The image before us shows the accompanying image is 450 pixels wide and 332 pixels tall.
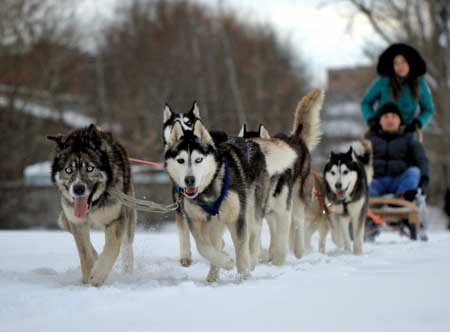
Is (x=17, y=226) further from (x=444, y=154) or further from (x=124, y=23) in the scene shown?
(x=124, y=23)

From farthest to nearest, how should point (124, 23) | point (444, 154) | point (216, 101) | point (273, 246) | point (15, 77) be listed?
point (124, 23) → point (216, 101) → point (15, 77) → point (444, 154) → point (273, 246)

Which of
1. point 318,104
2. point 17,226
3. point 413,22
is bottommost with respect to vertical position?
point 17,226

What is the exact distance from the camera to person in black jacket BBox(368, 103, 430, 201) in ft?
25.7

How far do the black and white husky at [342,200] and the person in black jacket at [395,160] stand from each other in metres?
0.67

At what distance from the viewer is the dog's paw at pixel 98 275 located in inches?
168

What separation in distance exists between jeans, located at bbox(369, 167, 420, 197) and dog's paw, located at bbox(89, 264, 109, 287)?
4.49 metres

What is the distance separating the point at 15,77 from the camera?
72.0ft

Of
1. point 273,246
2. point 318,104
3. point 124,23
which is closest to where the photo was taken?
point 273,246

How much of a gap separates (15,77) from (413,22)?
40.3 ft

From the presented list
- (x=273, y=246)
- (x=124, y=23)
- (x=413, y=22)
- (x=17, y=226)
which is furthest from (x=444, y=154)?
(x=124, y=23)

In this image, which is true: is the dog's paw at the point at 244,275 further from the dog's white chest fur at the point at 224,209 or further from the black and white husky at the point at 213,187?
the dog's white chest fur at the point at 224,209

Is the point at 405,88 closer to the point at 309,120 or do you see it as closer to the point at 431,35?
the point at 309,120

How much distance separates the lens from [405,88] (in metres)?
8.23

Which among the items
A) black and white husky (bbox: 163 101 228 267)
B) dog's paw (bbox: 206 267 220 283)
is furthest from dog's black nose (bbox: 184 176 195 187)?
black and white husky (bbox: 163 101 228 267)
